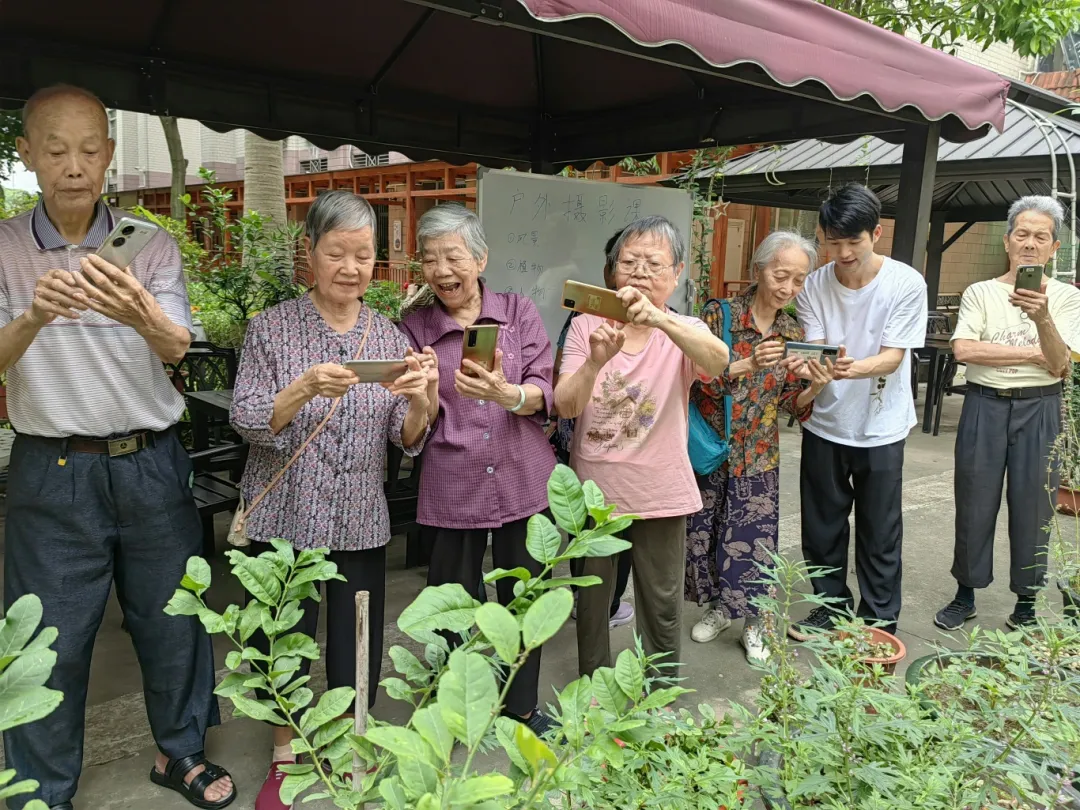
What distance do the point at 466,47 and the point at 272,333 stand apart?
8.49 feet

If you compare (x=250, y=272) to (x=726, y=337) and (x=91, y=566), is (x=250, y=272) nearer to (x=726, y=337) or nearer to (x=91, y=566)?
(x=91, y=566)

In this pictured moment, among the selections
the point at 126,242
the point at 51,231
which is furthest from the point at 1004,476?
the point at 51,231

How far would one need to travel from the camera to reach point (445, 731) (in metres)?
0.73

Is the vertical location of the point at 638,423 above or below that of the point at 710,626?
above

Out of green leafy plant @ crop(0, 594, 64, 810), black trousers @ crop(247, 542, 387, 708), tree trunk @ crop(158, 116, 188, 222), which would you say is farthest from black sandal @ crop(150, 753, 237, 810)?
tree trunk @ crop(158, 116, 188, 222)

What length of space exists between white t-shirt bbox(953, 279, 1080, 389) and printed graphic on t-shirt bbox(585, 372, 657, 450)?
1707mm

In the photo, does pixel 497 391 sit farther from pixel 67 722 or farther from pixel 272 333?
pixel 67 722

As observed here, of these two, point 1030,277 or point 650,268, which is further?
point 1030,277

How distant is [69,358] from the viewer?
1.92m

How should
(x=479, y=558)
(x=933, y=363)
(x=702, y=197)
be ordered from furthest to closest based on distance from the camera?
(x=933, y=363) < (x=702, y=197) < (x=479, y=558)

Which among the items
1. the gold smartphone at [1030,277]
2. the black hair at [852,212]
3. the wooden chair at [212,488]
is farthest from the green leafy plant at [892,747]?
the wooden chair at [212,488]

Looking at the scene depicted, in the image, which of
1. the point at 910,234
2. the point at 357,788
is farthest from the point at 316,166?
the point at 357,788

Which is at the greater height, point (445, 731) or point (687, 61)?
point (687, 61)

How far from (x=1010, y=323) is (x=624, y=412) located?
6.57 feet
